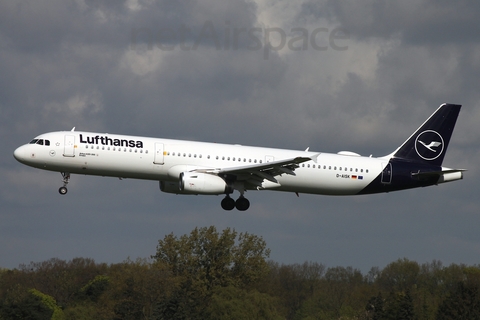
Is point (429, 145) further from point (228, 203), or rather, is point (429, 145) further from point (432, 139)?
point (228, 203)

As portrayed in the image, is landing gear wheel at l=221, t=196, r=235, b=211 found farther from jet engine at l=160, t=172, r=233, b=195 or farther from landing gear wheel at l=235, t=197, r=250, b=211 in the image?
jet engine at l=160, t=172, r=233, b=195

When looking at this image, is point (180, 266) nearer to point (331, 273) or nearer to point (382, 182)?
point (331, 273)

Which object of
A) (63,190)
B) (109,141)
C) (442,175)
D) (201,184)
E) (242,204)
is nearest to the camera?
(109,141)

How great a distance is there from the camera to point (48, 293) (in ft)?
515

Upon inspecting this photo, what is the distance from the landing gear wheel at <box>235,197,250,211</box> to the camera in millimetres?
61219

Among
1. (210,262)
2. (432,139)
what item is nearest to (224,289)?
(210,262)

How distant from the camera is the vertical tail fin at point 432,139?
220 ft

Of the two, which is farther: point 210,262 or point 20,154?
point 210,262

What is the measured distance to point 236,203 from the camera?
2419 inches

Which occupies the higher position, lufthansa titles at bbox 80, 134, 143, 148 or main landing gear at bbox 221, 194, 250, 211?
lufthansa titles at bbox 80, 134, 143, 148

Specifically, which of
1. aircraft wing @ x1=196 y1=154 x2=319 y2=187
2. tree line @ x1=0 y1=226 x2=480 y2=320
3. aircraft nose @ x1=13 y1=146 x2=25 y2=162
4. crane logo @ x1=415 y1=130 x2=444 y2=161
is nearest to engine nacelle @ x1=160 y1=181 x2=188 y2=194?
aircraft wing @ x1=196 y1=154 x2=319 y2=187

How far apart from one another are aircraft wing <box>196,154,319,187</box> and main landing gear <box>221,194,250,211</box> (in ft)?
5.78

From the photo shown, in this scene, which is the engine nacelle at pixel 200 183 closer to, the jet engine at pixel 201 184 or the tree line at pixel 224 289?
the jet engine at pixel 201 184

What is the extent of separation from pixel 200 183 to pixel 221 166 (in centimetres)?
256
